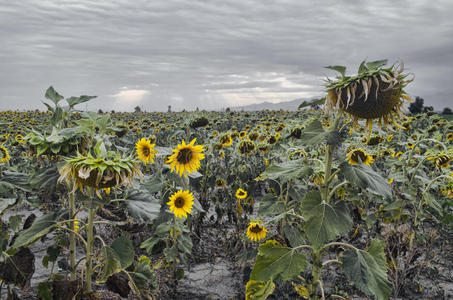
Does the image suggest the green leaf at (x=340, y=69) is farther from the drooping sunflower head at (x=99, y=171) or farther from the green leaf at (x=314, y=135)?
the drooping sunflower head at (x=99, y=171)

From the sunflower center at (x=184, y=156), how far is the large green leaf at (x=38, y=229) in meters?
0.83

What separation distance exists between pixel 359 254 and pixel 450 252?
245cm

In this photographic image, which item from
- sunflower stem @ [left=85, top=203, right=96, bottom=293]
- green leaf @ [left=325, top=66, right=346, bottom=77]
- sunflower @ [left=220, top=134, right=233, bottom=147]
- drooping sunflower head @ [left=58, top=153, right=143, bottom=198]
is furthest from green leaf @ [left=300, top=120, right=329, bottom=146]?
sunflower @ [left=220, top=134, right=233, bottom=147]

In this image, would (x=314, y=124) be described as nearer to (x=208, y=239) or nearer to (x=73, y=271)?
(x=73, y=271)

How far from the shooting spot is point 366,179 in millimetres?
1463

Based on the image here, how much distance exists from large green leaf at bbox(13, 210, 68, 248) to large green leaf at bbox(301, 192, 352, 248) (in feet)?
3.88

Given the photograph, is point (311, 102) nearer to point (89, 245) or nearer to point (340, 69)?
point (340, 69)

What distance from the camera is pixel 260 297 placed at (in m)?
1.78

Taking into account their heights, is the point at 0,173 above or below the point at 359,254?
above

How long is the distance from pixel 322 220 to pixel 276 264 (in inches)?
13.7

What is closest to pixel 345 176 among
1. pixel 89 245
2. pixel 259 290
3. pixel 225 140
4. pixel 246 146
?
pixel 259 290

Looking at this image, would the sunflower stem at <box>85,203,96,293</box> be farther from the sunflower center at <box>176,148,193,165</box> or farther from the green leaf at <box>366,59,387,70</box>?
the green leaf at <box>366,59,387,70</box>

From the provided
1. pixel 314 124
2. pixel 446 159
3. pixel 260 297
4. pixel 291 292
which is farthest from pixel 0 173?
pixel 446 159

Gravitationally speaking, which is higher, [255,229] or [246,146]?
[246,146]
